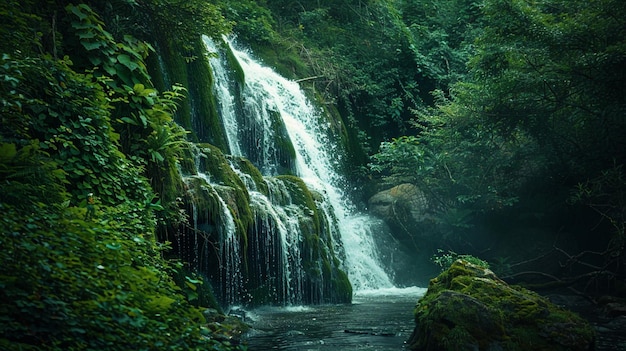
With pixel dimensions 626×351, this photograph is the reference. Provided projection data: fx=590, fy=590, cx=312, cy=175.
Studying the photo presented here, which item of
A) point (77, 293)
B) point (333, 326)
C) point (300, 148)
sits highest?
point (300, 148)

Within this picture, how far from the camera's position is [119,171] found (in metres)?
7.05

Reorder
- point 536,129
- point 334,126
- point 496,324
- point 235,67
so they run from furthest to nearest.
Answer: point 334,126 < point 235,67 < point 536,129 < point 496,324

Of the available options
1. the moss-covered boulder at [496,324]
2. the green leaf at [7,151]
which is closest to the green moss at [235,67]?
Answer: the moss-covered boulder at [496,324]

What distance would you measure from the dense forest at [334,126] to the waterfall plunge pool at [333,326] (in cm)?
131

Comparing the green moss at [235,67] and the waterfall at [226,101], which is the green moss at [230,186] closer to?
the waterfall at [226,101]

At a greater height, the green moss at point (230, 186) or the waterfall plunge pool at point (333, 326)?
the green moss at point (230, 186)

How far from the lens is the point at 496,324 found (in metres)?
7.73

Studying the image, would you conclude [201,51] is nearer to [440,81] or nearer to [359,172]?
[359,172]

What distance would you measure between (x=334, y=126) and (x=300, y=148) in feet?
8.70

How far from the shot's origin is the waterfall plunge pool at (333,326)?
8289mm

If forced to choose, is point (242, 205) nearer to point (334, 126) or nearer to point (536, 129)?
point (536, 129)

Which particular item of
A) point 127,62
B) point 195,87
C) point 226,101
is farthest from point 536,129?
point 127,62

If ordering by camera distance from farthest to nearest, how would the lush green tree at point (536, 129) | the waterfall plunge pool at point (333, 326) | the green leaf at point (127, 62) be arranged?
1. the lush green tree at point (536, 129)
2. the waterfall plunge pool at point (333, 326)
3. the green leaf at point (127, 62)

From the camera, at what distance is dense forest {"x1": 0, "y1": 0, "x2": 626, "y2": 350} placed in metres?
4.39
